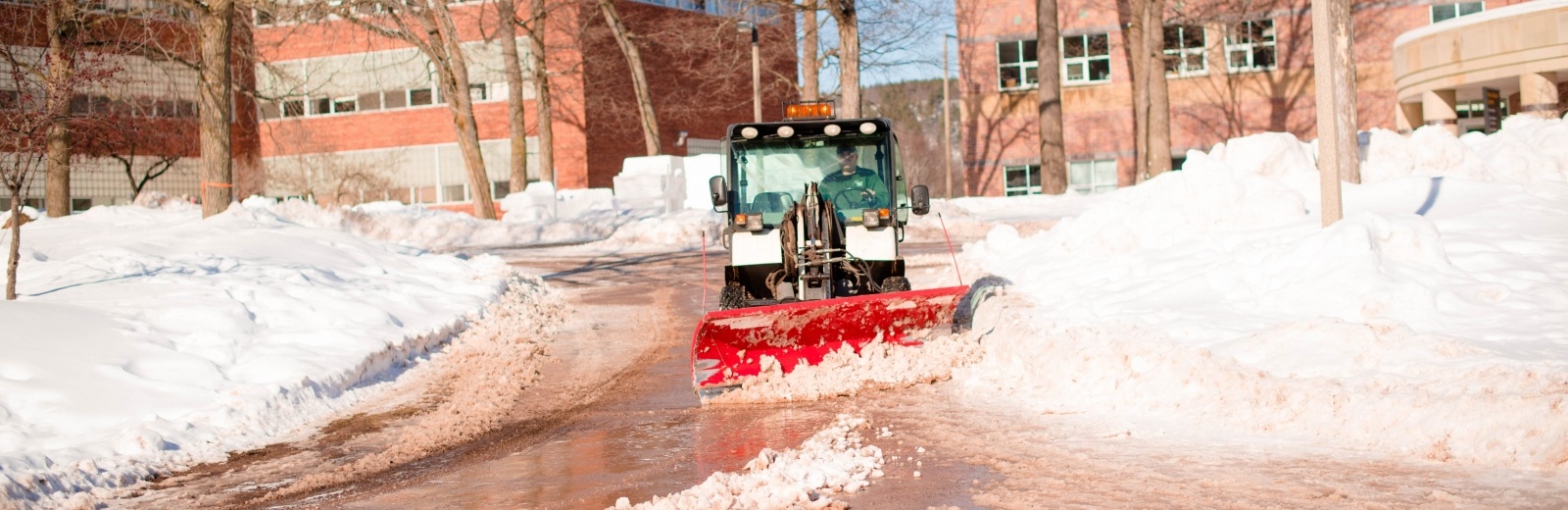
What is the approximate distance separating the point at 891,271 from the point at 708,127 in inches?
1498

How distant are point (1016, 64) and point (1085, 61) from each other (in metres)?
2.15

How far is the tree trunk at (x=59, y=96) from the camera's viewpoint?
Result: 12.5 m

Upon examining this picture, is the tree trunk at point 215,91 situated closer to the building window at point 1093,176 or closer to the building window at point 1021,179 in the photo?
the building window at point 1021,179

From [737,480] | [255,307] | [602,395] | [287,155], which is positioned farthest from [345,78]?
[737,480]

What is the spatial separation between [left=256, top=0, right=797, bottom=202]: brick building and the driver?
31.2 meters

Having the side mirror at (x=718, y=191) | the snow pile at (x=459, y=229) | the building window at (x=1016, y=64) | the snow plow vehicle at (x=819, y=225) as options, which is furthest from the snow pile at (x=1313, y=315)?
the building window at (x=1016, y=64)

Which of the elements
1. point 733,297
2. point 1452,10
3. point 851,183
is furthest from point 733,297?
point 1452,10

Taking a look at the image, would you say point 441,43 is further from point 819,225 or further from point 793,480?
point 793,480

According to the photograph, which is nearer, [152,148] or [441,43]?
[441,43]

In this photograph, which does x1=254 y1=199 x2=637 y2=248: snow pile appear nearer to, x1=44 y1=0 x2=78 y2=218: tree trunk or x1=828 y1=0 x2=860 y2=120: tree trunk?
x1=44 y1=0 x2=78 y2=218: tree trunk

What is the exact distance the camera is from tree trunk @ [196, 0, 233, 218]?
19.0 m

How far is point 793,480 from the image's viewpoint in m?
6.80

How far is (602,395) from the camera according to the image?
1080 cm

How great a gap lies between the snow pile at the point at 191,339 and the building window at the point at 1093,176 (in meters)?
26.8
